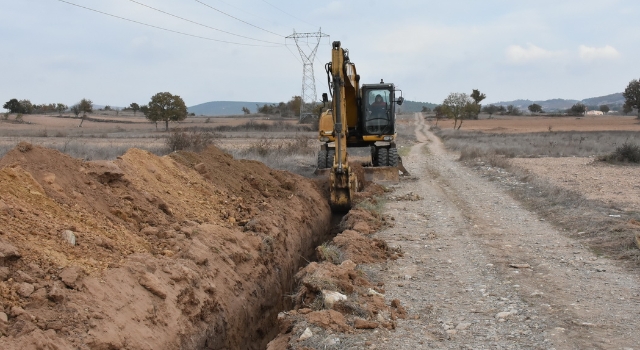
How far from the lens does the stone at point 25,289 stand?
195 inches

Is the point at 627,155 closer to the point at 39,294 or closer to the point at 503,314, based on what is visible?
the point at 503,314

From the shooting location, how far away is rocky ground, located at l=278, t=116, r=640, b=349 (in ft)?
17.6

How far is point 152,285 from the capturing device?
6023 mm

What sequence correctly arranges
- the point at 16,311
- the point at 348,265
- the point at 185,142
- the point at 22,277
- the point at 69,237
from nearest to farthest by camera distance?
the point at 16,311, the point at 22,277, the point at 69,237, the point at 348,265, the point at 185,142

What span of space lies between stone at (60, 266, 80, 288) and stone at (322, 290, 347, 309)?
2393 millimetres

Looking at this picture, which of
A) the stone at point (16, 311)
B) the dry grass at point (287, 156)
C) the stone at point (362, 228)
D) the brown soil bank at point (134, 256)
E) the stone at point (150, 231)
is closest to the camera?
the stone at point (16, 311)

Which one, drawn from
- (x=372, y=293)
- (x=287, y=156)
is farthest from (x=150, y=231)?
(x=287, y=156)

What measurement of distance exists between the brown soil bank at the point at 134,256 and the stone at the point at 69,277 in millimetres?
12

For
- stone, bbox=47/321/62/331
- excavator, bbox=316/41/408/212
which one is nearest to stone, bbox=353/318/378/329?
stone, bbox=47/321/62/331

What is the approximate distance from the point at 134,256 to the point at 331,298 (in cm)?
220

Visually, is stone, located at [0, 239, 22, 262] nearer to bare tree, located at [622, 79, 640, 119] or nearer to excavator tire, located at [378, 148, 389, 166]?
excavator tire, located at [378, 148, 389, 166]

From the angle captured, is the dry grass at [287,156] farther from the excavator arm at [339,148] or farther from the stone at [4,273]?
the stone at [4,273]

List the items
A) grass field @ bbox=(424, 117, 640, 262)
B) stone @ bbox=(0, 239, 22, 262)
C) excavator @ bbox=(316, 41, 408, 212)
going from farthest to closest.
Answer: excavator @ bbox=(316, 41, 408, 212)
grass field @ bbox=(424, 117, 640, 262)
stone @ bbox=(0, 239, 22, 262)

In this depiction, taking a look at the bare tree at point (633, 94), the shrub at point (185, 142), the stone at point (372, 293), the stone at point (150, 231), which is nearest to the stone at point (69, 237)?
the stone at point (150, 231)
